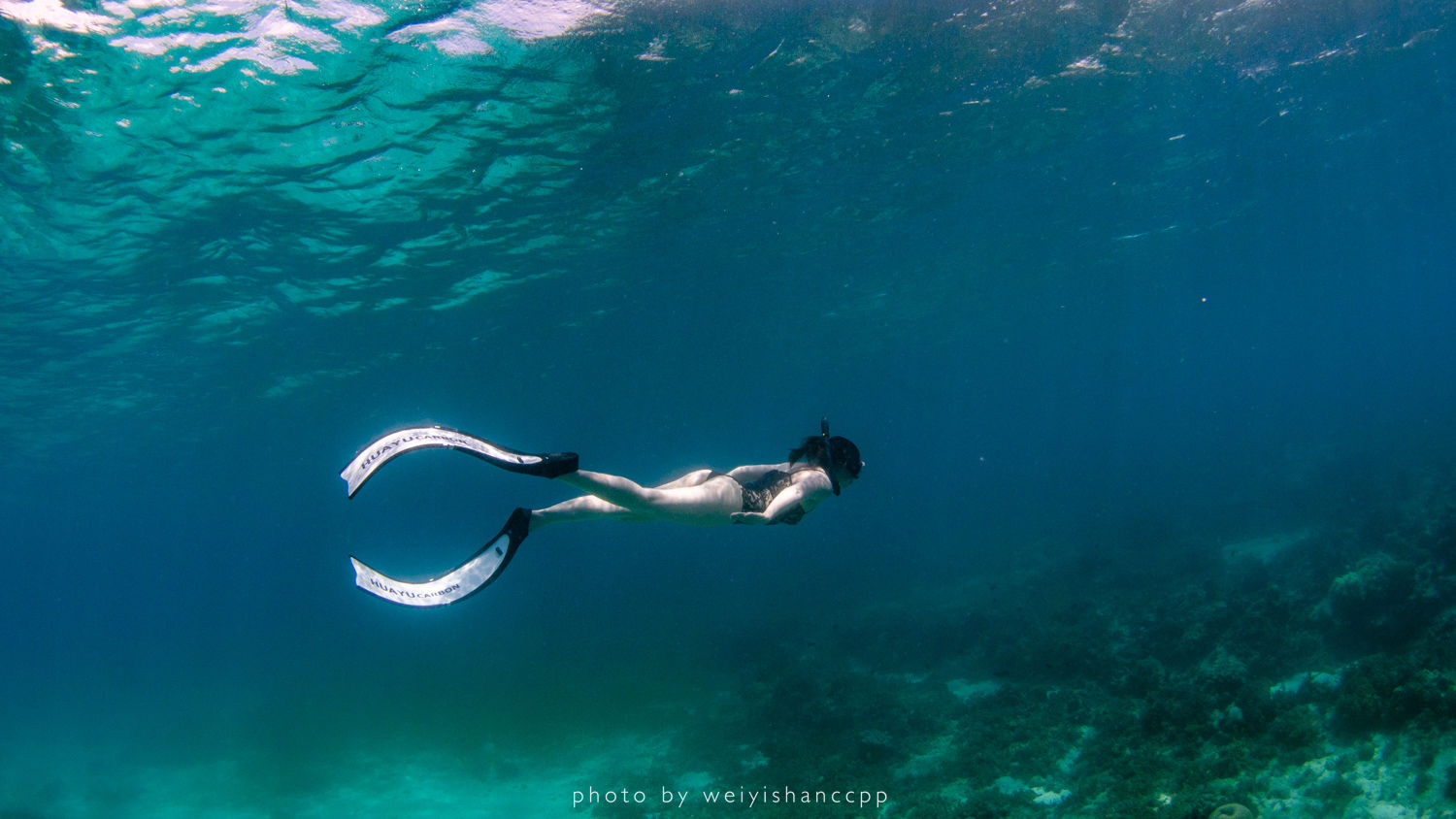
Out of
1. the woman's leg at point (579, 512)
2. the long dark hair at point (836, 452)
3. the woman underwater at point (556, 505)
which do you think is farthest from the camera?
the long dark hair at point (836, 452)

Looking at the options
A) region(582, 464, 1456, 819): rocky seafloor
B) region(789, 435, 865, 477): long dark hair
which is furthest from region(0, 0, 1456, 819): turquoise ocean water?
region(789, 435, 865, 477): long dark hair

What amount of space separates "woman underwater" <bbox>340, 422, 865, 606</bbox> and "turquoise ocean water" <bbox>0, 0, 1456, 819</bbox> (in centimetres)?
613

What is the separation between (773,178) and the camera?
57.1 ft

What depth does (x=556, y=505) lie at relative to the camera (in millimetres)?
5523

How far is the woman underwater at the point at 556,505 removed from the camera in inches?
198

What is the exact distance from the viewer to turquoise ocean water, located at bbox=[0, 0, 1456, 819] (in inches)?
389

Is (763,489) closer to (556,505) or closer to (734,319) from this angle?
(556,505)

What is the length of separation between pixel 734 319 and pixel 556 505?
2735cm

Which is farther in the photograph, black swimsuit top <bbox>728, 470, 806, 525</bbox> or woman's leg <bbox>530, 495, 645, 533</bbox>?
black swimsuit top <bbox>728, 470, 806, 525</bbox>

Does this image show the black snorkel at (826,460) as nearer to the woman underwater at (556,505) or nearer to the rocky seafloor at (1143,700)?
the woman underwater at (556,505)

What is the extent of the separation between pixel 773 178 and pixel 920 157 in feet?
13.4

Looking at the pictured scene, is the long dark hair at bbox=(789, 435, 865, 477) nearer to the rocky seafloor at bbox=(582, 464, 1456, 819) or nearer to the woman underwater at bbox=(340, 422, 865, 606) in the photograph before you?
the woman underwater at bbox=(340, 422, 865, 606)

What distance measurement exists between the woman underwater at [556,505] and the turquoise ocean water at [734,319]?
613cm

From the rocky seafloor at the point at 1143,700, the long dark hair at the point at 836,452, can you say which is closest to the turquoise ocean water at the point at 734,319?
the rocky seafloor at the point at 1143,700
